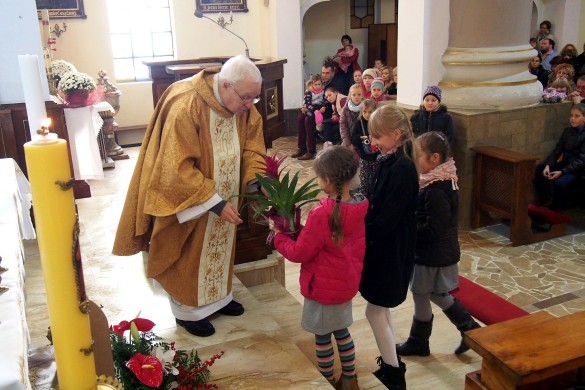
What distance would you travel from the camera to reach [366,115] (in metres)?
5.52

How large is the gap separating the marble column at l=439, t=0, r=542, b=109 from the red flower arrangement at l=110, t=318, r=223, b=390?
14.4 ft

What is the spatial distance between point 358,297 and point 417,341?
0.94m

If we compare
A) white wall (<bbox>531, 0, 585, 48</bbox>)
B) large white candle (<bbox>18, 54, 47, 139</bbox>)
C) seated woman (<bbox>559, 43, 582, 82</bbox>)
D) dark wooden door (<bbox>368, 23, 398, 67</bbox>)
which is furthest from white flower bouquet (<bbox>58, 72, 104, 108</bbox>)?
white wall (<bbox>531, 0, 585, 48</bbox>)

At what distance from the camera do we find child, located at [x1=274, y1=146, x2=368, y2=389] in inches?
97.7

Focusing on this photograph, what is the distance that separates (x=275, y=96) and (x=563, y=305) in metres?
2.58

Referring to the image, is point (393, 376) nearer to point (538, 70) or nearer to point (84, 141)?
point (84, 141)

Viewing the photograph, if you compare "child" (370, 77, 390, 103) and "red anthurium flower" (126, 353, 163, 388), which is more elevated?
"child" (370, 77, 390, 103)

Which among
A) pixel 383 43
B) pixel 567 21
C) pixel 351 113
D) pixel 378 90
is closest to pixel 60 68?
pixel 351 113

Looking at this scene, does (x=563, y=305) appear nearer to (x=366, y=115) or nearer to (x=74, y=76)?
(x=366, y=115)

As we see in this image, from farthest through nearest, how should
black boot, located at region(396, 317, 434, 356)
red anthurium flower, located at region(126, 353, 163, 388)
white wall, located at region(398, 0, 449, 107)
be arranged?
white wall, located at region(398, 0, 449, 107), black boot, located at region(396, 317, 434, 356), red anthurium flower, located at region(126, 353, 163, 388)

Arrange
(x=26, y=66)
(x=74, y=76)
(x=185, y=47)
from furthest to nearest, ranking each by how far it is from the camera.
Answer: (x=185, y=47)
(x=74, y=76)
(x=26, y=66)

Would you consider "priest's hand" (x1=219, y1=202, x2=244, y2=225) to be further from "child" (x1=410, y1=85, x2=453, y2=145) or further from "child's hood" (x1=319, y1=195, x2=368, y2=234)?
"child" (x1=410, y1=85, x2=453, y2=145)

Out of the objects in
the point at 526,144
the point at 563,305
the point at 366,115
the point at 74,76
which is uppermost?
the point at 74,76

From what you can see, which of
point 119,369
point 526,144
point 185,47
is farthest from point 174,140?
point 185,47
